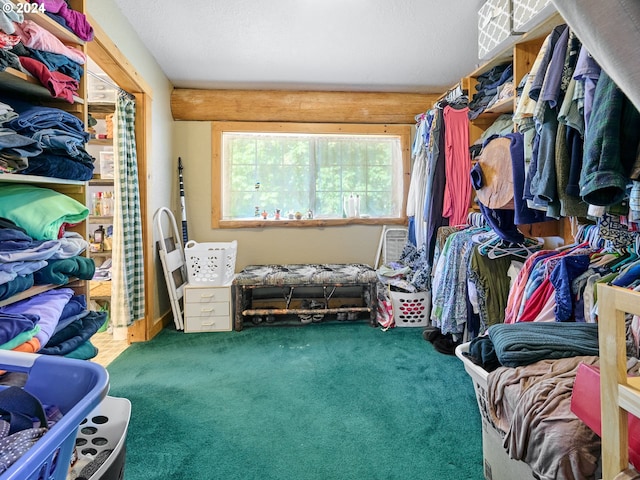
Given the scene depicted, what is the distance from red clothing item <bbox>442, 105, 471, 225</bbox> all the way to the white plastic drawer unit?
6.48ft

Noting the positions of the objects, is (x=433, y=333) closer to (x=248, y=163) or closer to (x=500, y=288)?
(x=500, y=288)

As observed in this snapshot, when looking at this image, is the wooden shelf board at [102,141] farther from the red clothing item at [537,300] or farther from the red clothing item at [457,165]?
the red clothing item at [537,300]

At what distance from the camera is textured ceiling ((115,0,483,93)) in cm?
222

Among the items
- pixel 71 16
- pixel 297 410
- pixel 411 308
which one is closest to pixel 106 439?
pixel 297 410

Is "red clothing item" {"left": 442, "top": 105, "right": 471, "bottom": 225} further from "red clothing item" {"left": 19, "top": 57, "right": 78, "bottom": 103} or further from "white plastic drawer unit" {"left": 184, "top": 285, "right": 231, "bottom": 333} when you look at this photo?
"red clothing item" {"left": 19, "top": 57, "right": 78, "bottom": 103}

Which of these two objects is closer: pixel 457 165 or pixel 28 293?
pixel 28 293

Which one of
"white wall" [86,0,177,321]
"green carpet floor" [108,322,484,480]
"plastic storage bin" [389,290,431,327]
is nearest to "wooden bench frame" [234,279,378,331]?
"plastic storage bin" [389,290,431,327]

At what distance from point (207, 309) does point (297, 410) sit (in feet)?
4.96

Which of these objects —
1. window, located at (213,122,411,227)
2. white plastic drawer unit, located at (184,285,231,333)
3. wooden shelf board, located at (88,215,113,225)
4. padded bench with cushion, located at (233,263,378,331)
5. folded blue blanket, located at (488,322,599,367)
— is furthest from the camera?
window, located at (213,122,411,227)

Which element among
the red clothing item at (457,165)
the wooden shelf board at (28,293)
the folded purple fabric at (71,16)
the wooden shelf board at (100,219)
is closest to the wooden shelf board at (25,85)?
the folded purple fabric at (71,16)

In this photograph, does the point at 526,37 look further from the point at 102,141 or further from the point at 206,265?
the point at 102,141

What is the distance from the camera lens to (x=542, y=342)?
43.3 inches

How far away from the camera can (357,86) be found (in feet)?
11.7

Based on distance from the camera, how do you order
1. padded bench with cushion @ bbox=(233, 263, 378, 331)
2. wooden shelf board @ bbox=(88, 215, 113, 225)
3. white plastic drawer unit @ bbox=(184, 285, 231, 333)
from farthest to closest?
1. wooden shelf board @ bbox=(88, 215, 113, 225)
2. padded bench with cushion @ bbox=(233, 263, 378, 331)
3. white plastic drawer unit @ bbox=(184, 285, 231, 333)
